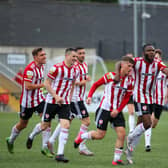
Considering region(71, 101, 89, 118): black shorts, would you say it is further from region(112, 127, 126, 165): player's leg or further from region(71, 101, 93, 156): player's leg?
region(112, 127, 126, 165): player's leg

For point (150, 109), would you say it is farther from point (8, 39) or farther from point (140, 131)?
point (8, 39)

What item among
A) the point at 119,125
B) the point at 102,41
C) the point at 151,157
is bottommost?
the point at 151,157

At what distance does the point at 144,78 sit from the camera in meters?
10.8

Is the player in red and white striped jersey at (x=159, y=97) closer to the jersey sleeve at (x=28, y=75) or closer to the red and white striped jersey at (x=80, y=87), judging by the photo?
the red and white striped jersey at (x=80, y=87)

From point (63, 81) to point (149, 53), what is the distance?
169 cm

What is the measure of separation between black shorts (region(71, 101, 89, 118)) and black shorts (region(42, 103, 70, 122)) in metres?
1.64

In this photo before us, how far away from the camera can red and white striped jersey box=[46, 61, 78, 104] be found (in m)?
10.4

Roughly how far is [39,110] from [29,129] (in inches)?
213

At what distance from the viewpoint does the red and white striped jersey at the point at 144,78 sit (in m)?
10.7

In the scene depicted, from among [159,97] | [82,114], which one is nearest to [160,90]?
[159,97]

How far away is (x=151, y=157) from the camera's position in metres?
11.0

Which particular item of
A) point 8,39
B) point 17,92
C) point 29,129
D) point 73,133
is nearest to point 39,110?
point 73,133

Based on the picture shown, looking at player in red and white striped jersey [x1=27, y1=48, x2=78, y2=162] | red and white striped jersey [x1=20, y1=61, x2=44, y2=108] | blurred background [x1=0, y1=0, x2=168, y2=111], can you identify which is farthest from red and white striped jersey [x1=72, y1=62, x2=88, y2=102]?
blurred background [x1=0, y1=0, x2=168, y2=111]

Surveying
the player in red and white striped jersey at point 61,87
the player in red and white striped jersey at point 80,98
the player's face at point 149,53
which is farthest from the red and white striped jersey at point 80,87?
the player's face at point 149,53
